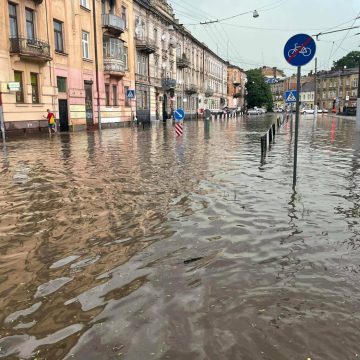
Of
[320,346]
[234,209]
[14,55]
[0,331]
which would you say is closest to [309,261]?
[320,346]

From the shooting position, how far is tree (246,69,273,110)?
118938 millimetres

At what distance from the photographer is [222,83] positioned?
9675cm

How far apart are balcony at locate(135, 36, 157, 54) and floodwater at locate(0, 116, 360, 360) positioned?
3727 cm

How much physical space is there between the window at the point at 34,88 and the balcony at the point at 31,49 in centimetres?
116

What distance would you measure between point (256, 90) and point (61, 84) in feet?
307

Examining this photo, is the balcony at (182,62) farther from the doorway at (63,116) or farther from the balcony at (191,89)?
the doorway at (63,116)

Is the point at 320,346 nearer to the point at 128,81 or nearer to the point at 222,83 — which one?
the point at 128,81

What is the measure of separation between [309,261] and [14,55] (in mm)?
25510

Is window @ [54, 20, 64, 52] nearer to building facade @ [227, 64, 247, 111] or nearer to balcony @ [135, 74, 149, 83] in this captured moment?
balcony @ [135, 74, 149, 83]

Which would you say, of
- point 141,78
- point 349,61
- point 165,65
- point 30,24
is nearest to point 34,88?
point 30,24

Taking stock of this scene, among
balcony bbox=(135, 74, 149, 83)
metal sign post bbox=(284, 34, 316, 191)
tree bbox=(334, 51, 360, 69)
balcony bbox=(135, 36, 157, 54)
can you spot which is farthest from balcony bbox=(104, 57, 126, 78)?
tree bbox=(334, 51, 360, 69)

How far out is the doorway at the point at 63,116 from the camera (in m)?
32.0

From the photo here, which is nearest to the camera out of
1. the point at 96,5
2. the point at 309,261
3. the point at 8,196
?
the point at 309,261

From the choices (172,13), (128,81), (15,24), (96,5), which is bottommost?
(128,81)
